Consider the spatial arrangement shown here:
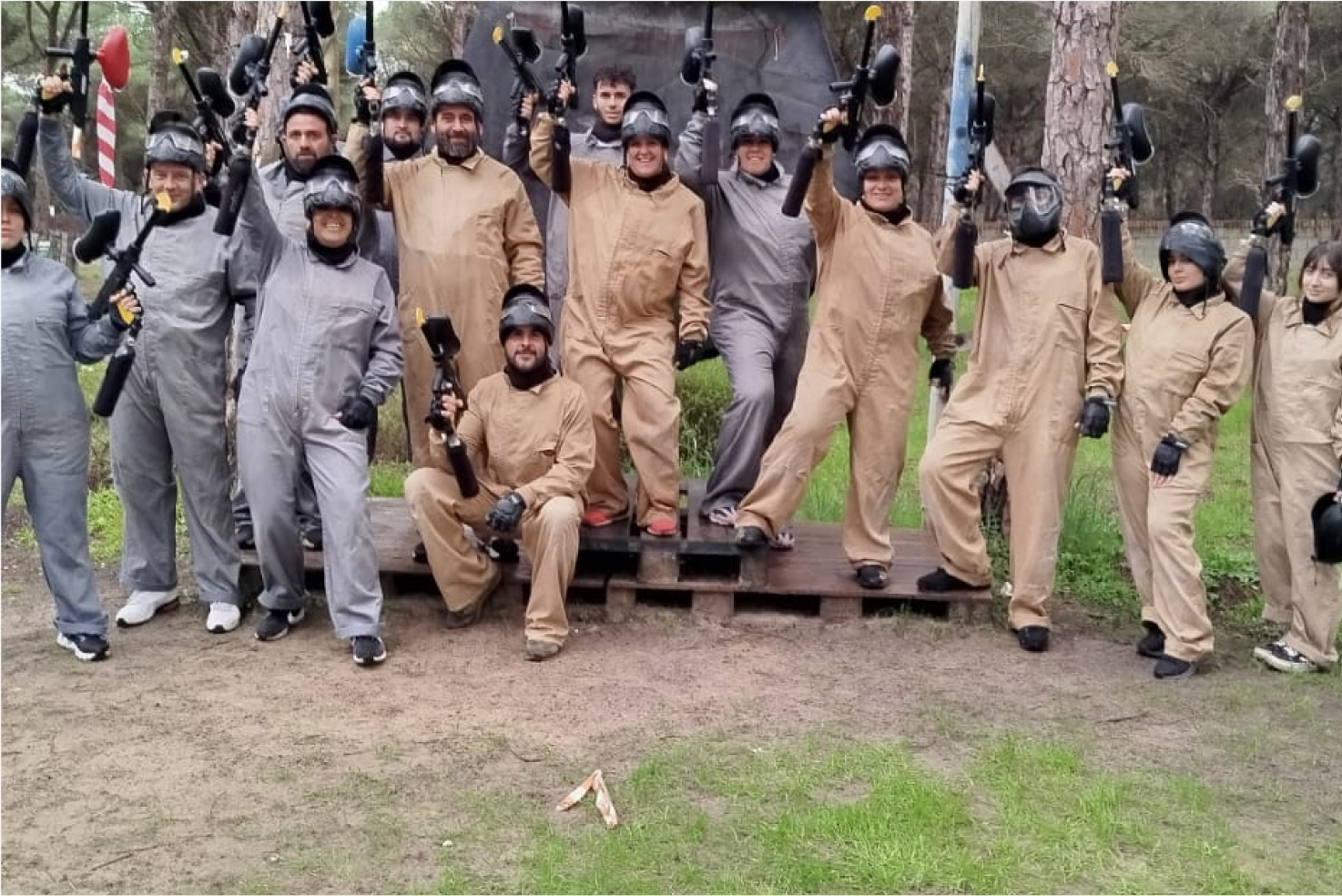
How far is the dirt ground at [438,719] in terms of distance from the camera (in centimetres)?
404

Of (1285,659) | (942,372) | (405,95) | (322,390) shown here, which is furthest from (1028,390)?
(405,95)

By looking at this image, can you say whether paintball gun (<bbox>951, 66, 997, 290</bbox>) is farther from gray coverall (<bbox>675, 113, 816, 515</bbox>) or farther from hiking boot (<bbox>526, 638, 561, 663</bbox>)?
hiking boot (<bbox>526, 638, 561, 663</bbox>)

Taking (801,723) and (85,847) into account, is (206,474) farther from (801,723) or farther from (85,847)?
(801,723)

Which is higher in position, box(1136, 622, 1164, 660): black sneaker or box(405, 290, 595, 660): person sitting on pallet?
box(405, 290, 595, 660): person sitting on pallet

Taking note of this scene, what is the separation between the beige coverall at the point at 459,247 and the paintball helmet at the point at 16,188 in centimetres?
148

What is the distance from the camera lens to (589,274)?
6258mm

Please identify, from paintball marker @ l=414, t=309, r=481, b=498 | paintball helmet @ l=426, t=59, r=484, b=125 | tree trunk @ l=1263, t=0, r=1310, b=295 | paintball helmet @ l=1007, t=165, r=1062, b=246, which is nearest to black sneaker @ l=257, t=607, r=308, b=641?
paintball marker @ l=414, t=309, r=481, b=498

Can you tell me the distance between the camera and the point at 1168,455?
5.65 metres

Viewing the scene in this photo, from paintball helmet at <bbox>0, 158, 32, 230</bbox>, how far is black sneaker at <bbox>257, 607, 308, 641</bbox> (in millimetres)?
2101

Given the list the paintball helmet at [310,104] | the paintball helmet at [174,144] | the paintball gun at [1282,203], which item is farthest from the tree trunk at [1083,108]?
the paintball helmet at [174,144]

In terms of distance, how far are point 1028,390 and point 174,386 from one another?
13.6 ft

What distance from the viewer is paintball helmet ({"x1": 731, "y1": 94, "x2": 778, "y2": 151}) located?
6.40m

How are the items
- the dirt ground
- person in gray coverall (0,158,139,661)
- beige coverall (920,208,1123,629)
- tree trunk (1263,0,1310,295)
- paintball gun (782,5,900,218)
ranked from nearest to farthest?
the dirt ground < person in gray coverall (0,158,139,661) < paintball gun (782,5,900,218) < beige coverall (920,208,1123,629) < tree trunk (1263,0,1310,295)

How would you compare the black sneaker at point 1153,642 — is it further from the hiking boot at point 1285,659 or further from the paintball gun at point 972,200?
the paintball gun at point 972,200
